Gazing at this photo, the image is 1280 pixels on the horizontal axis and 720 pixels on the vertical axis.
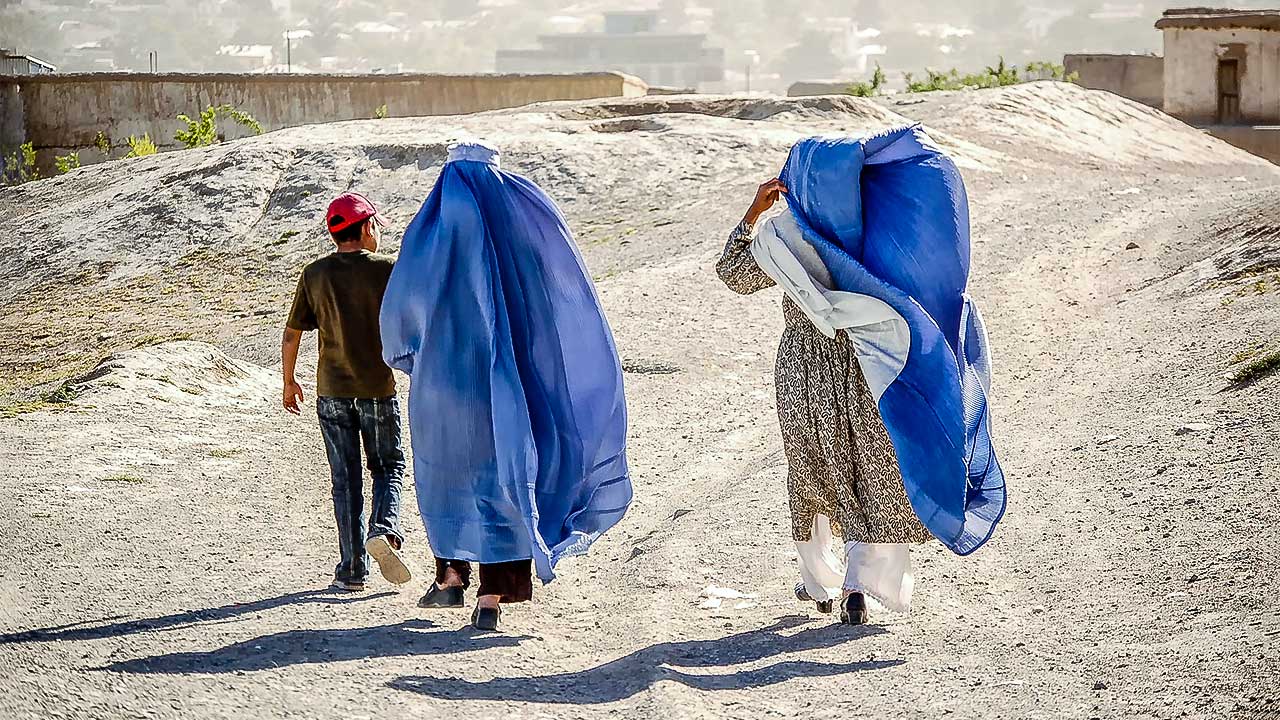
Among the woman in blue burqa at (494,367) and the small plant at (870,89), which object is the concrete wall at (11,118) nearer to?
the small plant at (870,89)

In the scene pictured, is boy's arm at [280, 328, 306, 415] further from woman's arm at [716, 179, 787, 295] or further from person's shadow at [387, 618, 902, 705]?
woman's arm at [716, 179, 787, 295]

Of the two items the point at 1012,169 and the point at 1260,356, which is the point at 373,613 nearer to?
the point at 1260,356

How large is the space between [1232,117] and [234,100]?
62.5 feet

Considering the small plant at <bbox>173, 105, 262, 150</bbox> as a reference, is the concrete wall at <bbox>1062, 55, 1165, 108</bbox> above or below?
above

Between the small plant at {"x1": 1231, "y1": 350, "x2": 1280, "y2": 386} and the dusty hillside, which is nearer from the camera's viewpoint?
the dusty hillside

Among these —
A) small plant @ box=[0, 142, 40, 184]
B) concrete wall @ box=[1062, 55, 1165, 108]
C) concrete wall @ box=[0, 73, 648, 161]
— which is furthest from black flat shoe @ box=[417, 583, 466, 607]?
concrete wall @ box=[1062, 55, 1165, 108]

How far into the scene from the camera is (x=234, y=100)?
80.2ft

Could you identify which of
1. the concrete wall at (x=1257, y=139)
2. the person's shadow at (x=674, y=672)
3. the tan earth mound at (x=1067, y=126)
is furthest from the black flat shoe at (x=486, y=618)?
the concrete wall at (x=1257, y=139)

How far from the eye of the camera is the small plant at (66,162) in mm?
21625

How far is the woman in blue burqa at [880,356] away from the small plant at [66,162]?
729 inches

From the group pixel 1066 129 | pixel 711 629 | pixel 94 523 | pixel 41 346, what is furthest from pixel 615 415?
pixel 1066 129

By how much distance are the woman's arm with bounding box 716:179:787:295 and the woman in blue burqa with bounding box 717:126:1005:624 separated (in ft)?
0.04

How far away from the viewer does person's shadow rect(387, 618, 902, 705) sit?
4137 mm

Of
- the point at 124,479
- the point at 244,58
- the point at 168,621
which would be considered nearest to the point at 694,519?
the point at 168,621
